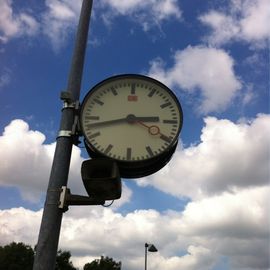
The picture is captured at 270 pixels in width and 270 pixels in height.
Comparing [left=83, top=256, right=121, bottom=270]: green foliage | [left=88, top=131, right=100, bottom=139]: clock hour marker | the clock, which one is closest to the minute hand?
the clock

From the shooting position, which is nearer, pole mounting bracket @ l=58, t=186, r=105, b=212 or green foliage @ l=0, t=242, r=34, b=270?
pole mounting bracket @ l=58, t=186, r=105, b=212

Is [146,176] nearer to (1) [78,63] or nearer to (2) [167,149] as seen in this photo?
(2) [167,149]

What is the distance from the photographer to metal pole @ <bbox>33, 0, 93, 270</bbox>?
321 centimetres

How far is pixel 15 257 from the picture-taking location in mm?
64750

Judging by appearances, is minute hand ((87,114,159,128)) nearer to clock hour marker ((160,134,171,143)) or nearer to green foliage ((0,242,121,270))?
clock hour marker ((160,134,171,143))

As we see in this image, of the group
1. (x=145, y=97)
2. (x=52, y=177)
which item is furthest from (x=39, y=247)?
(x=145, y=97)

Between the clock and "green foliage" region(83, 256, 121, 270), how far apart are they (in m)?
69.2

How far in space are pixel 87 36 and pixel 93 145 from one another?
1223mm

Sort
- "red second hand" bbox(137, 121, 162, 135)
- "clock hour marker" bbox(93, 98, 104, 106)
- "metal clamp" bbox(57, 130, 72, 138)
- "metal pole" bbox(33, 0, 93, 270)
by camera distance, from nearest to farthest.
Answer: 1. "metal pole" bbox(33, 0, 93, 270)
2. "metal clamp" bbox(57, 130, 72, 138)
3. "red second hand" bbox(137, 121, 162, 135)
4. "clock hour marker" bbox(93, 98, 104, 106)

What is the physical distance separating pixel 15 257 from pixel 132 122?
66.0 meters

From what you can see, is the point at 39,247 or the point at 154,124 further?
the point at 154,124

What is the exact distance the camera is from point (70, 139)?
12.3ft

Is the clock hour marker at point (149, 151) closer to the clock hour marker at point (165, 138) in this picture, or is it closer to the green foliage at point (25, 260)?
the clock hour marker at point (165, 138)

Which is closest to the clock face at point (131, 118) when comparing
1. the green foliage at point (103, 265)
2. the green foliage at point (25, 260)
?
the green foliage at point (25, 260)
